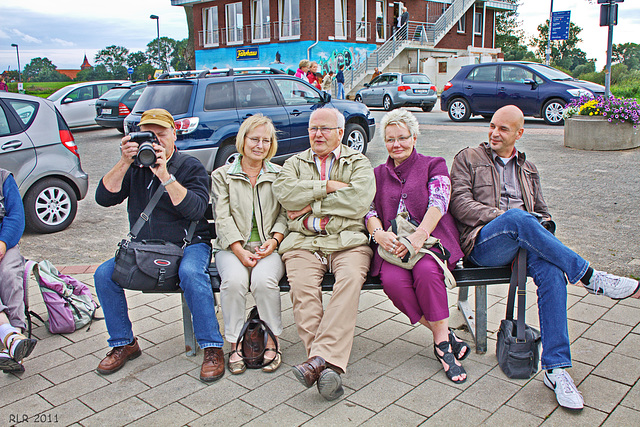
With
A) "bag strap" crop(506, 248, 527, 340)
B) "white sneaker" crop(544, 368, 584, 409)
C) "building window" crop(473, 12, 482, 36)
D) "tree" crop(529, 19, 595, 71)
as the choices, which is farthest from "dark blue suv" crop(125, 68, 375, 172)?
"tree" crop(529, 19, 595, 71)

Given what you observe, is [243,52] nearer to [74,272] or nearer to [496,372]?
[74,272]

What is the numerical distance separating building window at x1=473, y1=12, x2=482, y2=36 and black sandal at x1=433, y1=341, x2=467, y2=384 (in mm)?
44534

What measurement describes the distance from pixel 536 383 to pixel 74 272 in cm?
420

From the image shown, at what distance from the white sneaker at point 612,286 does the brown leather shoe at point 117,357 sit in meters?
2.87

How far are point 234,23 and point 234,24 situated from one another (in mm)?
68

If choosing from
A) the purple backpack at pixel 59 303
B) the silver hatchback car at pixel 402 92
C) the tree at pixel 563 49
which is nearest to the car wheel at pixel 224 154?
the purple backpack at pixel 59 303

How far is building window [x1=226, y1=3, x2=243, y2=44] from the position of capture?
3897 cm

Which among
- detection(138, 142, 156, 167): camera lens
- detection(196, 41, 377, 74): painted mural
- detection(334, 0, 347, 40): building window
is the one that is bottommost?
detection(138, 142, 156, 167): camera lens

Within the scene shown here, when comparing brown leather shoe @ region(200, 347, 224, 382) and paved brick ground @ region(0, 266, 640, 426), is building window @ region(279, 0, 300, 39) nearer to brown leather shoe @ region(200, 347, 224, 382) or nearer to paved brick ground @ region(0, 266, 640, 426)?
paved brick ground @ region(0, 266, 640, 426)

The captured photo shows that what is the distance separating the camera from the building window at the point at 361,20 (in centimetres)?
3691

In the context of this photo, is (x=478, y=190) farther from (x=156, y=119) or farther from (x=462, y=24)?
(x=462, y=24)

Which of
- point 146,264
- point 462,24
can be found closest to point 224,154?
point 146,264

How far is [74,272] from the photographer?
546cm

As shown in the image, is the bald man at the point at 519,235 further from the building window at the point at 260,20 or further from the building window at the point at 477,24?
the building window at the point at 477,24
